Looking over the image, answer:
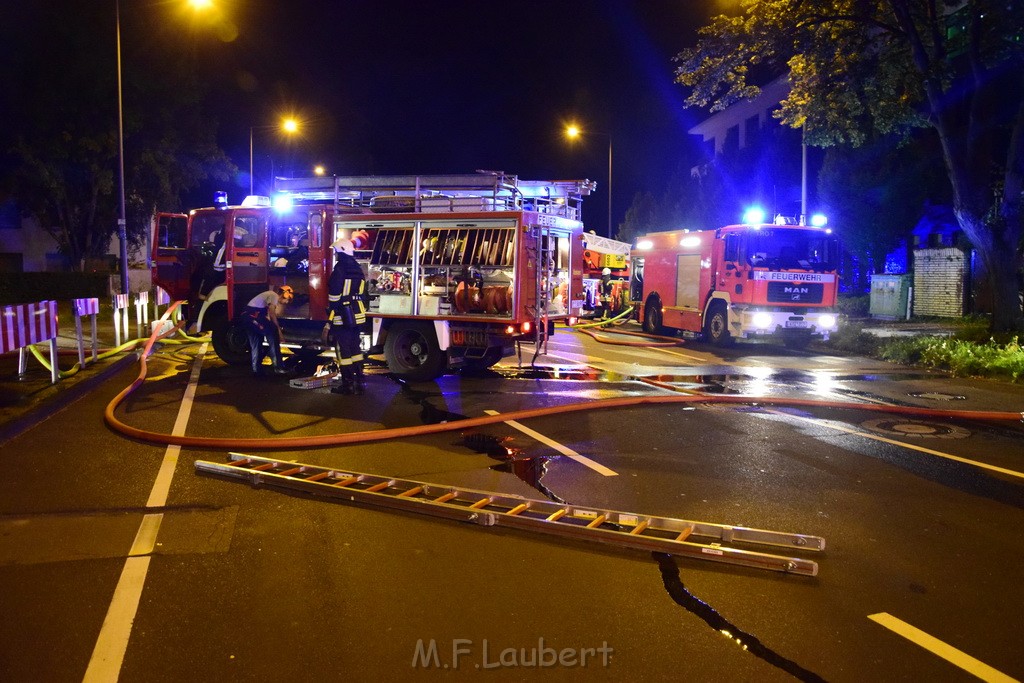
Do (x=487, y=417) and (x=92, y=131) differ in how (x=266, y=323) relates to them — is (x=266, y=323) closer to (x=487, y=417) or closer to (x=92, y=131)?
(x=487, y=417)

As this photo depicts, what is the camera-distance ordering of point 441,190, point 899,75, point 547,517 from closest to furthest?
point 547,517
point 441,190
point 899,75

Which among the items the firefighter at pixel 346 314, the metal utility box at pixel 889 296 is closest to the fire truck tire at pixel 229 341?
the firefighter at pixel 346 314

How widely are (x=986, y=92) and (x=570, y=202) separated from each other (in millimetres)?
9121

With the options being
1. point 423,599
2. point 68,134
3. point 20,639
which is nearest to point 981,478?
point 423,599

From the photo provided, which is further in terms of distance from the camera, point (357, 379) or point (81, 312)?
point (81, 312)

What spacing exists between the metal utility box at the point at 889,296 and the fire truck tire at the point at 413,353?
679 inches

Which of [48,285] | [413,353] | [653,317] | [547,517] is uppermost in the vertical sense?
[48,285]

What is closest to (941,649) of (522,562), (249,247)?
(522,562)

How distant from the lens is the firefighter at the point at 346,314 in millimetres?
10336

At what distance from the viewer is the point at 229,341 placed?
13.5 metres

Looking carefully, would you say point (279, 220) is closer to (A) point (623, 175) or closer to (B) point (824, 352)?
(B) point (824, 352)

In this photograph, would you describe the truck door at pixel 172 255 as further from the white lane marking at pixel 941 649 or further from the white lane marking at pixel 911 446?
the white lane marking at pixel 941 649
